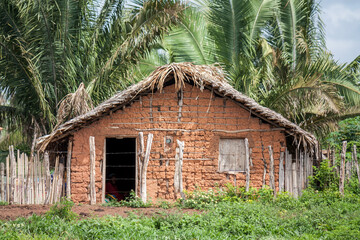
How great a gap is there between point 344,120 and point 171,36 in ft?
20.9

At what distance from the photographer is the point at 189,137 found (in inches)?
458

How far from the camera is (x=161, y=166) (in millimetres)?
11484

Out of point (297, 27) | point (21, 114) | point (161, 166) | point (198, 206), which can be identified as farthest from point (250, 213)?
point (297, 27)

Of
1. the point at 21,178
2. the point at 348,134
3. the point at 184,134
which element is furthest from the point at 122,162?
the point at 348,134

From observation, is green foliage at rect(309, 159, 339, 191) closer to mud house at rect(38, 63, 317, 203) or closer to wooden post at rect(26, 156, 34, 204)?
mud house at rect(38, 63, 317, 203)

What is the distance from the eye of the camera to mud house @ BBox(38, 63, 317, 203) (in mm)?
11438

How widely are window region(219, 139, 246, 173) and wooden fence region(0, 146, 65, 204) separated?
385 centimetres

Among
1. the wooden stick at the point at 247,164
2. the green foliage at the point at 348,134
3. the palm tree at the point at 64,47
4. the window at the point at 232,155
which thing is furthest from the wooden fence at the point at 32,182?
the green foliage at the point at 348,134

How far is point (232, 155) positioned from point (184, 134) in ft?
4.20

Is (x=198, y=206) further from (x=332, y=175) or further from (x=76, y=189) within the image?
(x=332, y=175)

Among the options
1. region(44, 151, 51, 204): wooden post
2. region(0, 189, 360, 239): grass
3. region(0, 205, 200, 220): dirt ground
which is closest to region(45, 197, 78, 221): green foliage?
region(0, 189, 360, 239): grass

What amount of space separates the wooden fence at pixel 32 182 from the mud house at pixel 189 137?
400 mm

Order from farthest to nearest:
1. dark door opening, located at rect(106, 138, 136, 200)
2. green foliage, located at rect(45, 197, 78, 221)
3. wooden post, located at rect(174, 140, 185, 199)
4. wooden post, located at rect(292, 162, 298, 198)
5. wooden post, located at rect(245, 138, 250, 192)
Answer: dark door opening, located at rect(106, 138, 136, 200) → wooden post, located at rect(292, 162, 298, 198) → wooden post, located at rect(245, 138, 250, 192) → wooden post, located at rect(174, 140, 185, 199) → green foliage, located at rect(45, 197, 78, 221)

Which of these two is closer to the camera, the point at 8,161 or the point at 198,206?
the point at 198,206
